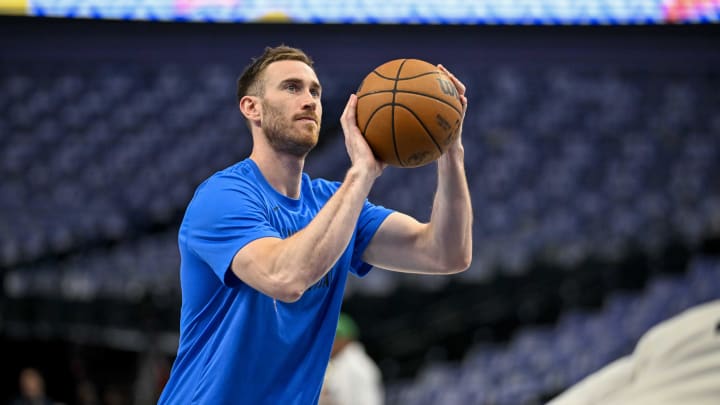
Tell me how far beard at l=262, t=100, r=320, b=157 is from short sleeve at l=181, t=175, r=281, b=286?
162 millimetres

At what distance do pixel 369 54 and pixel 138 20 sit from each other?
150 centimetres

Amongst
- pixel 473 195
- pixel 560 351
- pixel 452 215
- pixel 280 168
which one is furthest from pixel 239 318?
pixel 473 195

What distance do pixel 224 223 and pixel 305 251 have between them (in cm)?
30

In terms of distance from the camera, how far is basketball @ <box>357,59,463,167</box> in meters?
2.53

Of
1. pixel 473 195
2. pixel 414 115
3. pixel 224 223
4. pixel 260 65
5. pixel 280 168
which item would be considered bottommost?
pixel 473 195

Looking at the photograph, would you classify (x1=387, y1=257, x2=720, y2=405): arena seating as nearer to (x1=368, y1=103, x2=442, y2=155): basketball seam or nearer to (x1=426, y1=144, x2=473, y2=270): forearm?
(x1=426, y1=144, x2=473, y2=270): forearm

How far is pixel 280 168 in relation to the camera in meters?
2.69

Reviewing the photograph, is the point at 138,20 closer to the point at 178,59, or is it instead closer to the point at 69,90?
the point at 178,59

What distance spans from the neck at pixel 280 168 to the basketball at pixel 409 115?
0.26 m

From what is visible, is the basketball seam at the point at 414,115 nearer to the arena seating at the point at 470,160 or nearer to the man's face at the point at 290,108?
the man's face at the point at 290,108

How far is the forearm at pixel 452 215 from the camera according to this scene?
2748mm

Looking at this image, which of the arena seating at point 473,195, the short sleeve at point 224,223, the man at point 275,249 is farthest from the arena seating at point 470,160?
the short sleeve at point 224,223

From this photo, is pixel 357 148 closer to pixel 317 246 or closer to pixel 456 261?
pixel 317 246

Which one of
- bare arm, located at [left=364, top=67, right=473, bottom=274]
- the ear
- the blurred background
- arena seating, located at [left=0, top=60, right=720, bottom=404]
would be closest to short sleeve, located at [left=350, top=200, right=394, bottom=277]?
bare arm, located at [left=364, top=67, right=473, bottom=274]
